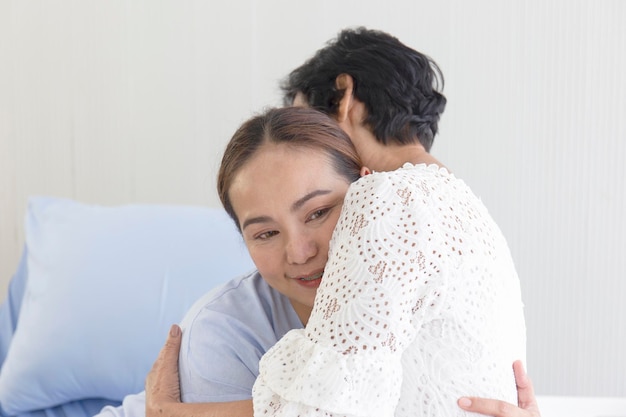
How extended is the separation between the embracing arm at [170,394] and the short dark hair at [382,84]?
1.74 feet

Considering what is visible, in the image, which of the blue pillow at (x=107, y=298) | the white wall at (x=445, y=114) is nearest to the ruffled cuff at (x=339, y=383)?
the blue pillow at (x=107, y=298)

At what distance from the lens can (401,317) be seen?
92cm

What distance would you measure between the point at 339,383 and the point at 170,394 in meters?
0.46

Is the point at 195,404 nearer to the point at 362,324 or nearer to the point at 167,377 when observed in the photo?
the point at 167,377

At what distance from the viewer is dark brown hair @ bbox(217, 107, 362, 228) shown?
120 cm

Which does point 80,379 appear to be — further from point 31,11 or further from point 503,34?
point 503,34

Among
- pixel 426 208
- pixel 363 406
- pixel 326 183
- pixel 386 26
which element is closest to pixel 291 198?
pixel 326 183

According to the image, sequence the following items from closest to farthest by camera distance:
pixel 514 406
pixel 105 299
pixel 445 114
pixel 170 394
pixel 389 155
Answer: pixel 514 406 < pixel 170 394 < pixel 389 155 < pixel 105 299 < pixel 445 114

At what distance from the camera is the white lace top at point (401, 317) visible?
91 centimetres

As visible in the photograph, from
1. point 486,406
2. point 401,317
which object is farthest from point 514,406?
point 401,317

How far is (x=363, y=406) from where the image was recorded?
90cm

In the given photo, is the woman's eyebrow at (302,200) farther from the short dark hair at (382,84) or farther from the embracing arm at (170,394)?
the short dark hair at (382,84)

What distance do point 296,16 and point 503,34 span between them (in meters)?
0.61

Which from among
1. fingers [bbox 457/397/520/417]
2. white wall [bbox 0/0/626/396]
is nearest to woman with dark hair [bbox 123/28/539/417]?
fingers [bbox 457/397/520/417]
